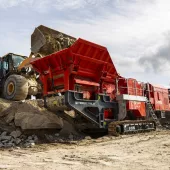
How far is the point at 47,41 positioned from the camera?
11.4 meters

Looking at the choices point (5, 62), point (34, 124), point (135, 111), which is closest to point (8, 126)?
point (34, 124)

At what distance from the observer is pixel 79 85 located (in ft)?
32.4

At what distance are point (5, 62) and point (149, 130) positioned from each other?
7.87m

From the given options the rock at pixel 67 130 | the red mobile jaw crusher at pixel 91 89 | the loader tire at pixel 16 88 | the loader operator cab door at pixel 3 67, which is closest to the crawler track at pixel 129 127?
the red mobile jaw crusher at pixel 91 89

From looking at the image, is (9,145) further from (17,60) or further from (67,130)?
(17,60)

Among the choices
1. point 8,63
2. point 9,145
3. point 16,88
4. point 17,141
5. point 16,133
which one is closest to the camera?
point 9,145

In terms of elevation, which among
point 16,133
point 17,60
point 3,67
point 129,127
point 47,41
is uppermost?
point 47,41

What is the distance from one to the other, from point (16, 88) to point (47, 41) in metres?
2.49

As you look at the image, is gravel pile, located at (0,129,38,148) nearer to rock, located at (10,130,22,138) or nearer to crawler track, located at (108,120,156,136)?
rock, located at (10,130,22,138)

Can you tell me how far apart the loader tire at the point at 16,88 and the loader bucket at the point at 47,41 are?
1489mm

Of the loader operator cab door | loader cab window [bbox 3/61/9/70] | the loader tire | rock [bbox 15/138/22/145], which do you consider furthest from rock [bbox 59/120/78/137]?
loader cab window [bbox 3/61/9/70]

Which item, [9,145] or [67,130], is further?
[67,130]

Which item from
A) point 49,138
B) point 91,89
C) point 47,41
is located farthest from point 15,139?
point 47,41

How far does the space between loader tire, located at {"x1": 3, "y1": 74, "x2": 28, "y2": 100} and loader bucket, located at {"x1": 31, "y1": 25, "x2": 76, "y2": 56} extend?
149cm
